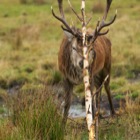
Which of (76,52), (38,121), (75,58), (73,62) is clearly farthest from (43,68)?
(38,121)

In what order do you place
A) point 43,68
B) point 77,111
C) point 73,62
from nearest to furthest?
point 73,62 < point 77,111 < point 43,68

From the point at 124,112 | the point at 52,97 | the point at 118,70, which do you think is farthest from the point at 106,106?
the point at 52,97

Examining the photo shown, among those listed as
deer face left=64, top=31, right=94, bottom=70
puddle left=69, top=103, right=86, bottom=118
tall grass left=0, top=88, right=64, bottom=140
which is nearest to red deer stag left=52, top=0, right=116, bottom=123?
deer face left=64, top=31, right=94, bottom=70

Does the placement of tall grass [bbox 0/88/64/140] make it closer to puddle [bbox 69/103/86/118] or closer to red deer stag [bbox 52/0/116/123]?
red deer stag [bbox 52/0/116/123]

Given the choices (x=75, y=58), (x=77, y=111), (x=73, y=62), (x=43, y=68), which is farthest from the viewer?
(x=43, y=68)

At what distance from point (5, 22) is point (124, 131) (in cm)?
1596

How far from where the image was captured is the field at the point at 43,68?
716 cm

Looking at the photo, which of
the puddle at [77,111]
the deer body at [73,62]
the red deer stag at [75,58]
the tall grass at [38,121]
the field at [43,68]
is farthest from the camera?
the puddle at [77,111]

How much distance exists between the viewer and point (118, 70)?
14.2m

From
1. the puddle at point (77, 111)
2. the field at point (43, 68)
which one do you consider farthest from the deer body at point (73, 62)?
the puddle at point (77, 111)

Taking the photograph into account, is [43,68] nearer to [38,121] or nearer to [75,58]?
[75,58]

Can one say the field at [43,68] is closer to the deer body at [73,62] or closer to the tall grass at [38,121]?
the tall grass at [38,121]

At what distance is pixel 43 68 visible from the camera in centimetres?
1464

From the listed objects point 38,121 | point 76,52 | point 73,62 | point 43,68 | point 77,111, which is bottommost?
point 77,111
